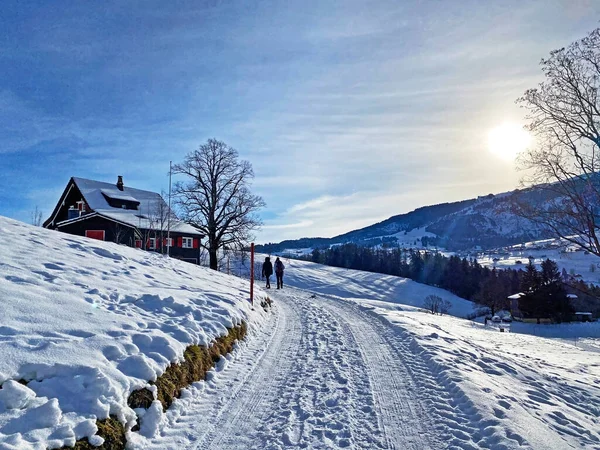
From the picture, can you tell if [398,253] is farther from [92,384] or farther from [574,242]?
[92,384]

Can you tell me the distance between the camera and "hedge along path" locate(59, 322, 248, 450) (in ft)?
12.1

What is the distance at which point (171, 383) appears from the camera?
203 inches

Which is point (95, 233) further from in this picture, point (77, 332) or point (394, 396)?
point (394, 396)

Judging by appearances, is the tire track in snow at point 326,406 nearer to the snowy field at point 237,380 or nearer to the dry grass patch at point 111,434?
the snowy field at point 237,380

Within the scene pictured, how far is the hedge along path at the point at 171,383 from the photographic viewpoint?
370 centimetres

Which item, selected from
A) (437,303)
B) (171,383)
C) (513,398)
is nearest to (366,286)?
(437,303)

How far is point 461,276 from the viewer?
315 feet

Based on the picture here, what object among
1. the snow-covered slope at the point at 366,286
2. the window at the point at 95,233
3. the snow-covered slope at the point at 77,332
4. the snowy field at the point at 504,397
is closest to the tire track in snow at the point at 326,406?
the snowy field at the point at 504,397

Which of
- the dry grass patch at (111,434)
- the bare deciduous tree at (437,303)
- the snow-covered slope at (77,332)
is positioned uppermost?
the snow-covered slope at (77,332)

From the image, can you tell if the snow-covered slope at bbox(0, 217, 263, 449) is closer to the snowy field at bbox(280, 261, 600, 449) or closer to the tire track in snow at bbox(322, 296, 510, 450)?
the tire track in snow at bbox(322, 296, 510, 450)

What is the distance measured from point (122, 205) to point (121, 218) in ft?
15.3

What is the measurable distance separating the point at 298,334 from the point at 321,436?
19.0 ft

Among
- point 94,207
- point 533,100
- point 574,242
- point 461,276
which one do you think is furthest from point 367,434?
point 461,276

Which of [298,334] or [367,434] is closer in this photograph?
[367,434]
